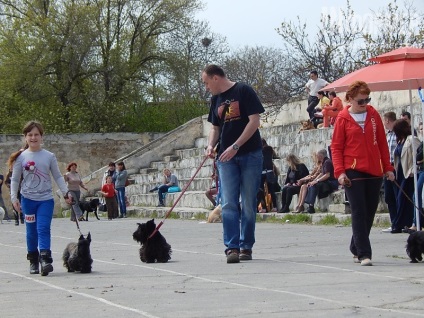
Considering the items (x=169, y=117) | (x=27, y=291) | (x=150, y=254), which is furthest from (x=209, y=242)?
(x=169, y=117)

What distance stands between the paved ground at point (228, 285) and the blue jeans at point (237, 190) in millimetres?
404

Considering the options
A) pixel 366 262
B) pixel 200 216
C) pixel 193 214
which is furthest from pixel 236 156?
pixel 193 214

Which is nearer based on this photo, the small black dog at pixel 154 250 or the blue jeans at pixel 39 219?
the blue jeans at pixel 39 219

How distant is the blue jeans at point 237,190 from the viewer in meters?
11.6

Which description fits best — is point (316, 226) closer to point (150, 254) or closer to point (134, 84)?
point (150, 254)

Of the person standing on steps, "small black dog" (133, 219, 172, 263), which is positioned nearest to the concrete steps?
"small black dog" (133, 219, 172, 263)

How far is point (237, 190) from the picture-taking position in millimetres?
11719

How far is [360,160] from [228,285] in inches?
93.9

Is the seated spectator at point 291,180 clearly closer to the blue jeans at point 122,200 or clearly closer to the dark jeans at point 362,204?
the blue jeans at point 122,200

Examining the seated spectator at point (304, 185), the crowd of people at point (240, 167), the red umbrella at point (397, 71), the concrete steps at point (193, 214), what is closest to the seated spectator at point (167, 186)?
the concrete steps at point (193, 214)

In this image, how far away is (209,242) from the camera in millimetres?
16281

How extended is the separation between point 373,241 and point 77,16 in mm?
33464

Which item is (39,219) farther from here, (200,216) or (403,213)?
(200,216)

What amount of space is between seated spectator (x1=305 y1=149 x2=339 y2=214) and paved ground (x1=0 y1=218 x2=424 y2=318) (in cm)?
606
